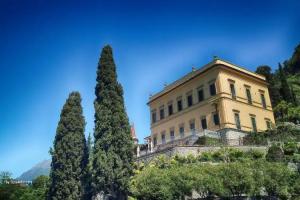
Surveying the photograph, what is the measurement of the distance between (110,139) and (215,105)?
591 inches

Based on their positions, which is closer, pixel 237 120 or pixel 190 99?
pixel 237 120

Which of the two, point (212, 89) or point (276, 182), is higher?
point (212, 89)

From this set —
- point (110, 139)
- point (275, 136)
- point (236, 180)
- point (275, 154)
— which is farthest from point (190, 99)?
point (236, 180)

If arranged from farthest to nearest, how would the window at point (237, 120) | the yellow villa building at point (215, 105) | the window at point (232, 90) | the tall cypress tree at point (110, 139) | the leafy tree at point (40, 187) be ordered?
the window at point (232, 90), the window at point (237, 120), the yellow villa building at point (215, 105), the leafy tree at point (40, 187), the tall cypress tree at point (110, 139)

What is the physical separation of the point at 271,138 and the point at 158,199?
50.2ft

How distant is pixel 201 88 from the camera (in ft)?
124

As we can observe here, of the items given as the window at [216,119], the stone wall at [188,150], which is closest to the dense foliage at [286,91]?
the window at [216,119]

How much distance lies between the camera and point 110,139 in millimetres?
24906

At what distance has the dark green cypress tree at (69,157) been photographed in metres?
24.7

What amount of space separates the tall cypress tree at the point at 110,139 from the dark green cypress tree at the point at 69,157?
2.08 m

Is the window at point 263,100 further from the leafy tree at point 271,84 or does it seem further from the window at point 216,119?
the leafy tree at point 271,84

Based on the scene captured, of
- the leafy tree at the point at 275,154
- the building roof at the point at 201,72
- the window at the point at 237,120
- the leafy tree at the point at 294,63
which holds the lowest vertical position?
the leafy tree at the point at 275,154

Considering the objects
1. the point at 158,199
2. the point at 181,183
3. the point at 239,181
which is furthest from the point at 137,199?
the point at 239,181

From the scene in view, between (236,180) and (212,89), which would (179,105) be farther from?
(236,180)
